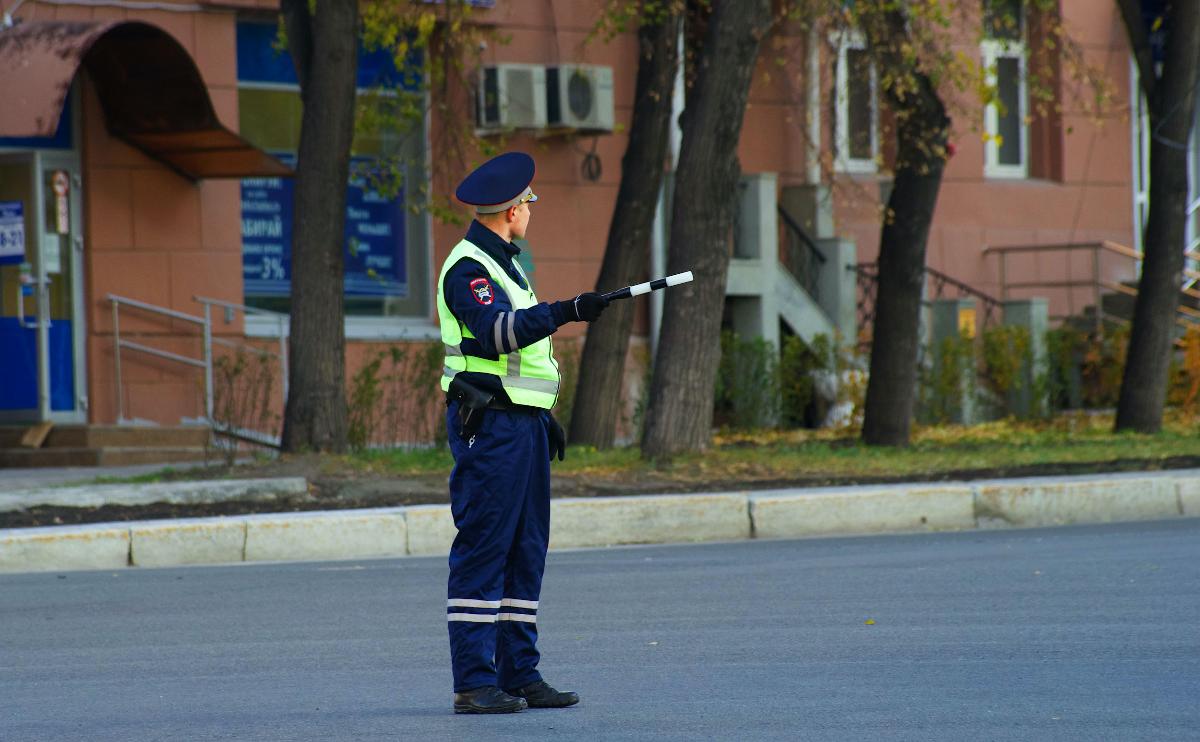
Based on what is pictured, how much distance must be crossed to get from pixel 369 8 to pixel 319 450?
13.4 feet

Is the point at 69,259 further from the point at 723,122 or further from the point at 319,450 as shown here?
the point at 723,122

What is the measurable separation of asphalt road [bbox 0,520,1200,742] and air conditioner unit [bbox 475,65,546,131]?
8448 mm

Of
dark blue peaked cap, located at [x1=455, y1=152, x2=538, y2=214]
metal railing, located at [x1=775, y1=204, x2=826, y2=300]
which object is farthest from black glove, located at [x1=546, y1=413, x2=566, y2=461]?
metal railing, located at [x1=775, y1=204, x2=826, y2=300]

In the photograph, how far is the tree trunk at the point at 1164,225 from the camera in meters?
17.3

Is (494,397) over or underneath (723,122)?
underneath

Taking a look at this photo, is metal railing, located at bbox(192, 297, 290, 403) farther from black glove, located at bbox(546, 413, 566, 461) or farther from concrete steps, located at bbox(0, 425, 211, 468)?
black glove, located at bbox(546, 413, 566, 461)

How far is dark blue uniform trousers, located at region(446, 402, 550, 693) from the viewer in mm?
5699

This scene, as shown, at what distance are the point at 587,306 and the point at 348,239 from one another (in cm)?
1326

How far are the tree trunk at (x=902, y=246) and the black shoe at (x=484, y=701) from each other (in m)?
10.8

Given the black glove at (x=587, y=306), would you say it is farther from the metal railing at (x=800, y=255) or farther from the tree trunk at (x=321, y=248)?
the metal railing at (x=800, y=255)

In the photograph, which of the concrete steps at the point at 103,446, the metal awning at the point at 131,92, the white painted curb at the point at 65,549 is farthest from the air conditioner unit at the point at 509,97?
the white painted curb at the point at 65,549

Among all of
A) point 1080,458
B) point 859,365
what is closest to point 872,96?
point 859,365

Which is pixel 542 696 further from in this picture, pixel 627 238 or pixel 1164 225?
pixel 1164 225

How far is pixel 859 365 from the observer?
20.1 metres
